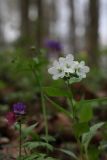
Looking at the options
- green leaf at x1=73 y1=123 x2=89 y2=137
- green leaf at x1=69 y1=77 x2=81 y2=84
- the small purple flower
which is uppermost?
green leaf at x1=69 y1=77 x2=81 y2=84

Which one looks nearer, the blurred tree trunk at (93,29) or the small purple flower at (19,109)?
the small purple flower at (19,109)

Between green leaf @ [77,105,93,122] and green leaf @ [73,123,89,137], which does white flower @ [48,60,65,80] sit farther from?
green leaf @ [77,105,93,122]

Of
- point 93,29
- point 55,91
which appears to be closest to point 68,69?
Answer: point 55,91

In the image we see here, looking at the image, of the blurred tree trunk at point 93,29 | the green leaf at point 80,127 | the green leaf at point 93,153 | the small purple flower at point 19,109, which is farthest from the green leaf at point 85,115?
the blurred tree trunk at point 93,29

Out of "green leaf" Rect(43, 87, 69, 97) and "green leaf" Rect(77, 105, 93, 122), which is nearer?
"green leaf" Rect(43, 87, 69, 97)

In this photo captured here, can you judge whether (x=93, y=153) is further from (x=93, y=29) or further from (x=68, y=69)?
(x=93, y=29)

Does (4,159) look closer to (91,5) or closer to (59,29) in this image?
(91,5)

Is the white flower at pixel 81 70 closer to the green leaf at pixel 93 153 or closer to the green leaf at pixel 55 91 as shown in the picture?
the green leaf at pixel 55 91

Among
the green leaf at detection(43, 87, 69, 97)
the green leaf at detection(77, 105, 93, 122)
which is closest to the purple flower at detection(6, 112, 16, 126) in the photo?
the green leaf at detection(43, 87, 69, 97)
